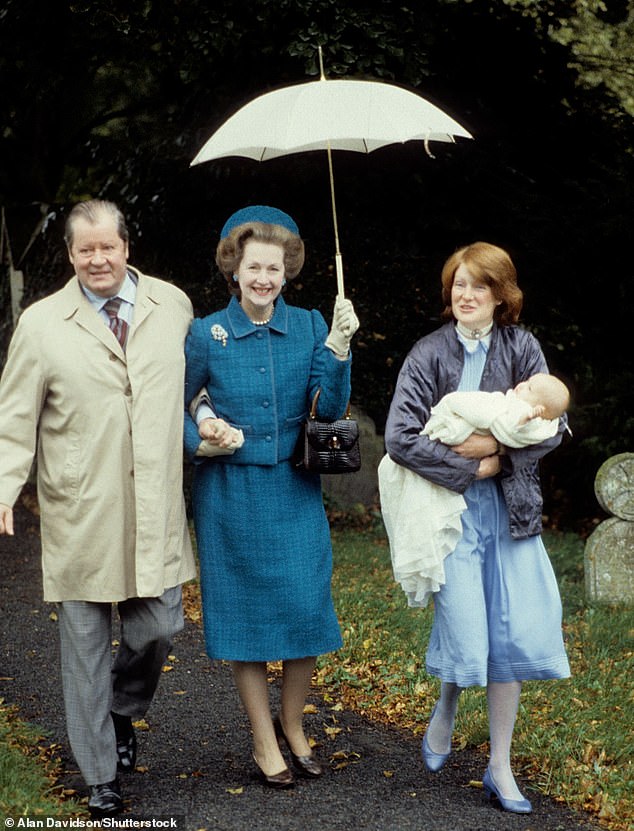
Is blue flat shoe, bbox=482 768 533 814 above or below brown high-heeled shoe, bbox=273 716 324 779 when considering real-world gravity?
below

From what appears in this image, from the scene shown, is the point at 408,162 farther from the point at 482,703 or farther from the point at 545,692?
the point at 482,703

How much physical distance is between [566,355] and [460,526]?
17.0 ft

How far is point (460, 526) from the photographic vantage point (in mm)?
4074

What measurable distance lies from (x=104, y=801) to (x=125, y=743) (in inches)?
17.7

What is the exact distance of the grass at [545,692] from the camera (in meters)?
4.40

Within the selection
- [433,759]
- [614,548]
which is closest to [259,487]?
[433,759]

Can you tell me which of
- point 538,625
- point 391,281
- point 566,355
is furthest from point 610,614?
point 391,281

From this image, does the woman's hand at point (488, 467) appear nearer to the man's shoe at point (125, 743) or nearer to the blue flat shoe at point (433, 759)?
the blue flat shoe at point (433, 759)

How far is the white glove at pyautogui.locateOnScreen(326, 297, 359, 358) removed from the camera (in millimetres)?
4016

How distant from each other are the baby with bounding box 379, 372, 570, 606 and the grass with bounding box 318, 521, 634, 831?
3.12 feet

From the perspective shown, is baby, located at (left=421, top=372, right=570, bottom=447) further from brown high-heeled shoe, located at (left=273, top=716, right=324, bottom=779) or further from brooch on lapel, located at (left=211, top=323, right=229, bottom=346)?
brown high-heeled shoe, located at (left=273, top=716, right=324, bottom=779)

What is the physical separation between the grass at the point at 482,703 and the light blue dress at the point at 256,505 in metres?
0.87

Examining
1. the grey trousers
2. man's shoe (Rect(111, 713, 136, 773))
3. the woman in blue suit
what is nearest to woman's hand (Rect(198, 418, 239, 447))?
the woman in blue suit

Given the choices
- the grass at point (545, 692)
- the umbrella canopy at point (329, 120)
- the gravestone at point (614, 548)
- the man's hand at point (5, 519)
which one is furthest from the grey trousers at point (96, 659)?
the gravestone at point (614, 548)
